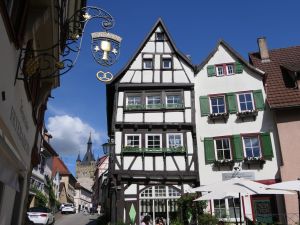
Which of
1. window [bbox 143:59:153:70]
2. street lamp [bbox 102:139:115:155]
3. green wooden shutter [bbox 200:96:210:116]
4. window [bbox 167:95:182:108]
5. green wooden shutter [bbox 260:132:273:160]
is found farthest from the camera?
window [bbox 143:59:153:70]

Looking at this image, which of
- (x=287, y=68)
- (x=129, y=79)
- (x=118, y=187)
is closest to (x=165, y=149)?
(x=118, y=187)

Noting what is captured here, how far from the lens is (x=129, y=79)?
21.3 m

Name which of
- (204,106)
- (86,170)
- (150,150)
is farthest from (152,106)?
(86,170)

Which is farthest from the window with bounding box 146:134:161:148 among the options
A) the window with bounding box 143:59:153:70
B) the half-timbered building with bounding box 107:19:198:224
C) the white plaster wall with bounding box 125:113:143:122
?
the window with bounding box 143:59:153:70

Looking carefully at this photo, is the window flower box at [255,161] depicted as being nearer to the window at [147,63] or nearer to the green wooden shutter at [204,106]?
the green wooden shutter at [204,106]

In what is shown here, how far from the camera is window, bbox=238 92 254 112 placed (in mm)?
20156

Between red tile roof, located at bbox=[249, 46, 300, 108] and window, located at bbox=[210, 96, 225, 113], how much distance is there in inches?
101

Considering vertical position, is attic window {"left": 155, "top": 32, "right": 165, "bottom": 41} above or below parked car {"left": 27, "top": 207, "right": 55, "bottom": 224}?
above

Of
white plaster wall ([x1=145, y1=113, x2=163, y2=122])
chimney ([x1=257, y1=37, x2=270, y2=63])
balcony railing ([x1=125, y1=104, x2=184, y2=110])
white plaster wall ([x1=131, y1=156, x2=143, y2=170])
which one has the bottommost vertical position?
white plaster wall ([x1=131, y1=156, x2=143, y2=170])

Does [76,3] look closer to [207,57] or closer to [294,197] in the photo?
[207,57]

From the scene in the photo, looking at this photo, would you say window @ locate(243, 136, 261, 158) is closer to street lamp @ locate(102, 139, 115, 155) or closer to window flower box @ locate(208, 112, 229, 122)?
window flower box @ locate(208, 112, 229, 122)

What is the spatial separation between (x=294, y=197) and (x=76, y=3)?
13.2 m

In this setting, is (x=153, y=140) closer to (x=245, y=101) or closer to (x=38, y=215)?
(x=245, y=101)

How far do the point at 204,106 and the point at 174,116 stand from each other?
6.25ft
